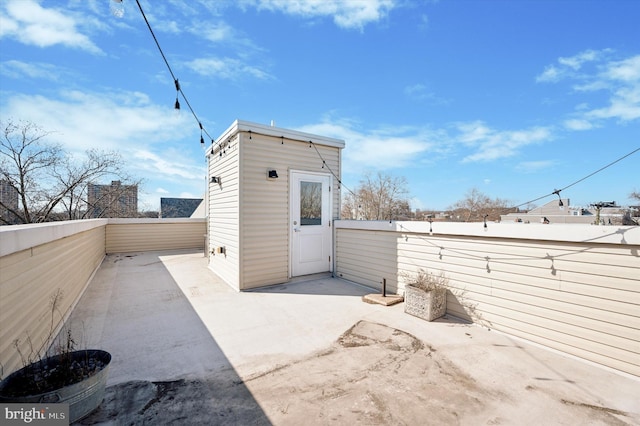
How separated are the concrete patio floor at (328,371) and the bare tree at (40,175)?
1153cm

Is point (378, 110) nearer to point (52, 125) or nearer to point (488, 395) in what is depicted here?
point (488, 395)

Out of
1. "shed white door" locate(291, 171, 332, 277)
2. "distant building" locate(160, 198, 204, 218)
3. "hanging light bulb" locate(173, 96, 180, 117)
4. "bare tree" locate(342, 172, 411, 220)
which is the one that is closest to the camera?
"hanging light bulb" locate(173, 96, 180, 117)

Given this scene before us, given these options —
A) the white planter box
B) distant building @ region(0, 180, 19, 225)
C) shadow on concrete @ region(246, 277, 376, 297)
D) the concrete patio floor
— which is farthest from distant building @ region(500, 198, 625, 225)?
distant building @ region(0, 180, 19, 225)

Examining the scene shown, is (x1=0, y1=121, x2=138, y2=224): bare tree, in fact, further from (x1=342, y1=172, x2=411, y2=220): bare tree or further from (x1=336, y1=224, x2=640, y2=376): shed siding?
(x1=336, y1=224, x2=640, y2=376): shed siding

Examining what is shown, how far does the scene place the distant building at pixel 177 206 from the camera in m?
19.7

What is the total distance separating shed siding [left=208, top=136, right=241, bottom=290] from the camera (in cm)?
484

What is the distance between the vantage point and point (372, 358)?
252 centimetres

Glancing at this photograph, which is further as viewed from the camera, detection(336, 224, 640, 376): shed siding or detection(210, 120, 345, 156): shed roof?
detection(210, 120, 345, 156): shed roof

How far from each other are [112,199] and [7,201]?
374cm

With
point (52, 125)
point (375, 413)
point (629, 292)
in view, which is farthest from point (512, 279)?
point (52, 125)

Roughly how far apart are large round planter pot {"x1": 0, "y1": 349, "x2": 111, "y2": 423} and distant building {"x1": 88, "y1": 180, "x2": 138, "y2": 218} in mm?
14831

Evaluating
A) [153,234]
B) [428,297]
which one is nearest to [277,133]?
[428,297]

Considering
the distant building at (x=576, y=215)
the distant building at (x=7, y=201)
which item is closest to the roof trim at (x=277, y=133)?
the distant building at (x=576, y=215)

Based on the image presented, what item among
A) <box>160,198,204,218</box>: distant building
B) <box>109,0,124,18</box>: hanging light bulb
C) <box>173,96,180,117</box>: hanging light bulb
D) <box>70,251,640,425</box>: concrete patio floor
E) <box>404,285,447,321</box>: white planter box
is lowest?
<box>70,251,640,425</box>: concrete patio floor
